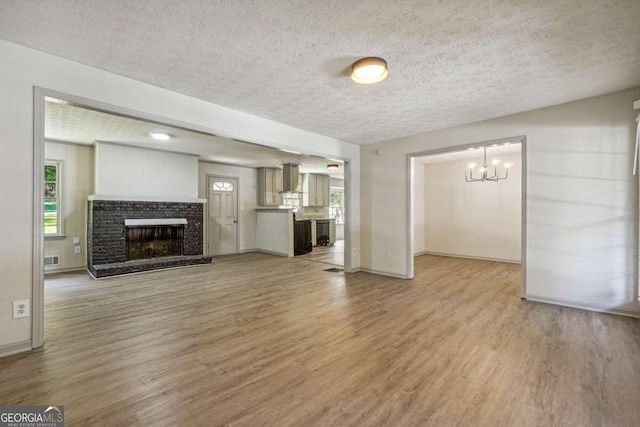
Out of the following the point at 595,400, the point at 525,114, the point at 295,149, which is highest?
the point at 525,114

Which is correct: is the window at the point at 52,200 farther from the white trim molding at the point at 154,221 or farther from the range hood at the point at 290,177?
the range hood at the point at 290,177

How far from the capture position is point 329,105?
3.52m

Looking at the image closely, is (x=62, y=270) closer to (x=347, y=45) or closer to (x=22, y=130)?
(x=22, y=130)

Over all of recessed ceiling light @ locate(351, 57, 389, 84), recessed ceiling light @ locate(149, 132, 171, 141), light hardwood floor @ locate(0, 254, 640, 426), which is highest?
recessed ceiling light @ locate(149, 132, 171, 141)

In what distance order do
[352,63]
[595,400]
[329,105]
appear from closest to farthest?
[595,400] → [352,63] → [329,105]

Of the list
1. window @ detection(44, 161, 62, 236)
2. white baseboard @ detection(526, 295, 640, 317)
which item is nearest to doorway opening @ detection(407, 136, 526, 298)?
white baseboard @ detection(526, 295, 640, 317)

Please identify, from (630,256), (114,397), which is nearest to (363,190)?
(630,256)

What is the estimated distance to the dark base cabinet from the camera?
24.9ft

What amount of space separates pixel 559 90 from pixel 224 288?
16.6 feet

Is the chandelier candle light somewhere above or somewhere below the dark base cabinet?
above

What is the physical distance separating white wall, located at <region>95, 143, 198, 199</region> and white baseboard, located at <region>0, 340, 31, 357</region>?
3871 mm

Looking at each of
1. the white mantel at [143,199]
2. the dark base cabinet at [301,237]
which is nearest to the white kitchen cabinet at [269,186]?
the dark base cabinet at [301,237]

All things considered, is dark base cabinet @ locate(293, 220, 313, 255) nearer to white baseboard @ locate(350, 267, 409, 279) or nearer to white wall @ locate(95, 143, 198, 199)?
white baseboard @ locate(350, 267, 409, 279)

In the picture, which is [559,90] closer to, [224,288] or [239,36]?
[239,36]
